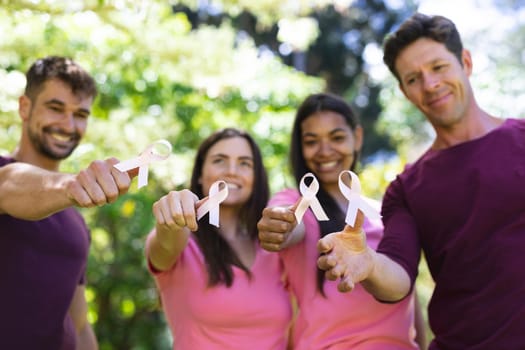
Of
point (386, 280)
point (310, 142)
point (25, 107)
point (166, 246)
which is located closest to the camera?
point (386, 280)

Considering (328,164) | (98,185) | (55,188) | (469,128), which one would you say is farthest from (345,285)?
(328,164)

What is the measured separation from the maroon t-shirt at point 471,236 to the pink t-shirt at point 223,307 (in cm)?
63

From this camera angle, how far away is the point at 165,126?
590 centimetres

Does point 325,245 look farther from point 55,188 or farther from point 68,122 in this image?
point 68,122

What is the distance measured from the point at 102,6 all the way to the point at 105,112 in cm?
145

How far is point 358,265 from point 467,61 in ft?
4.06

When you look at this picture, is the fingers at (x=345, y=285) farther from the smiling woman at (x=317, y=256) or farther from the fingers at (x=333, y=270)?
the smiling woman at (x=317, y=256)

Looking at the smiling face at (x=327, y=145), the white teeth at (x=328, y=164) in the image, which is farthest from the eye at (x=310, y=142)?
the white teeth at (x=328, y=164)

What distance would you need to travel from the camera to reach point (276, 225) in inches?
82.4

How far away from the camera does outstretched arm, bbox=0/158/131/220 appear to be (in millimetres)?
1861

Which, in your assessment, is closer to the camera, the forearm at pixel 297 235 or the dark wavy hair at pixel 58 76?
the forearm at pixel 297 235

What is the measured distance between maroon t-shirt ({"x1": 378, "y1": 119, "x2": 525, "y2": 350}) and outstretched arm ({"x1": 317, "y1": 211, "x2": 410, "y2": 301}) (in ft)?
0.45

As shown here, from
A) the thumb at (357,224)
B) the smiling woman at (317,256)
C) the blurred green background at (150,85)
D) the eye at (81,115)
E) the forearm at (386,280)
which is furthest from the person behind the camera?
the blurred green background at (150,85)

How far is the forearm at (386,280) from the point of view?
2.17m
